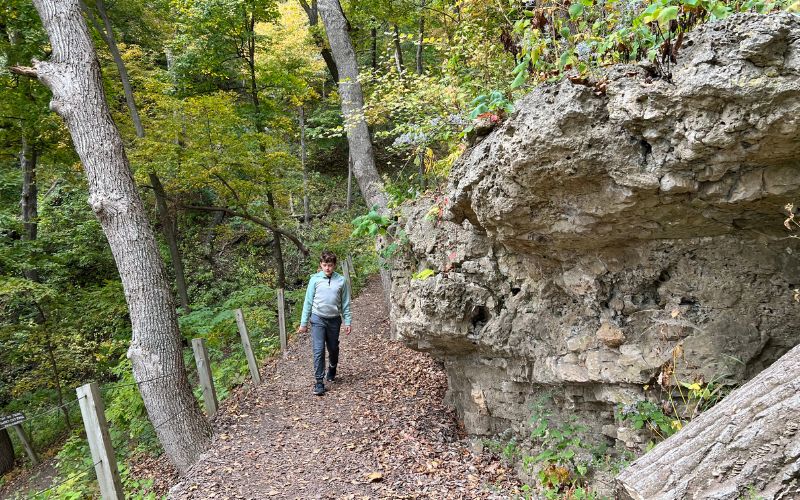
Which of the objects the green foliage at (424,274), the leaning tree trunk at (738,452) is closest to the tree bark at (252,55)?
the green foliage at (424,274)

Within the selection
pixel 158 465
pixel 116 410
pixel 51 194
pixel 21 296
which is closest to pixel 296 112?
pixel 51 194

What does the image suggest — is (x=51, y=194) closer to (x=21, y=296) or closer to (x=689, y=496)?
(x=21, y=296)

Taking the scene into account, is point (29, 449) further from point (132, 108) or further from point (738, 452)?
point (738, 452)

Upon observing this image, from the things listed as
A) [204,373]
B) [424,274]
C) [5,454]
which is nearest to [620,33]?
[424,274]

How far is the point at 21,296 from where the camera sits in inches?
372

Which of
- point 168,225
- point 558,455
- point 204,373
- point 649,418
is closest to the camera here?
point 649,418

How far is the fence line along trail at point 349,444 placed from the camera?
4.47 metres

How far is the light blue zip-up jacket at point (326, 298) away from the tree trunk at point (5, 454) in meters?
8.98

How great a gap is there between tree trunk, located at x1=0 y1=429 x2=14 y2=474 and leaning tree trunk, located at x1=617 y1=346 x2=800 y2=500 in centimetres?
1307

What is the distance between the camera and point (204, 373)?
6332 mm

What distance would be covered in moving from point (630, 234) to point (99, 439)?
524 centimetres

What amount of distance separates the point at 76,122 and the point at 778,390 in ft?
23.4

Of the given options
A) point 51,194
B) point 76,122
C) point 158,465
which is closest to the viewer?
point 76,122

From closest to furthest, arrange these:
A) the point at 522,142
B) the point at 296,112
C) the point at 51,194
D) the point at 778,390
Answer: the point at 778,390
the point at 522,142
the point at 51,194
the point at 296,112
